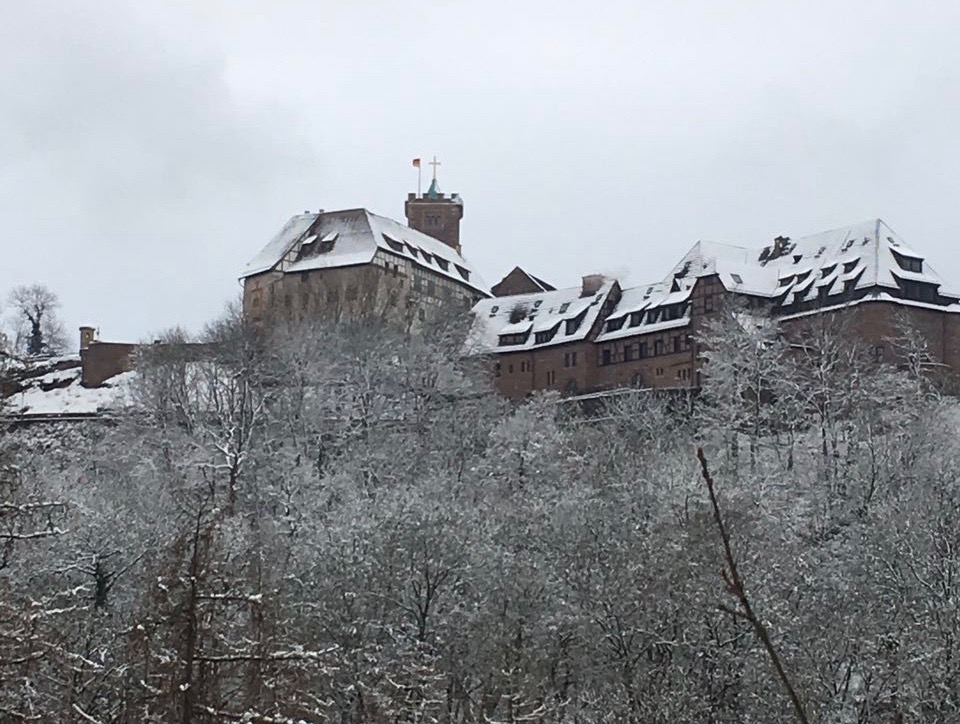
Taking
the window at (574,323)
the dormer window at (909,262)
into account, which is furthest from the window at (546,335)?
the dormer window at (909,262)

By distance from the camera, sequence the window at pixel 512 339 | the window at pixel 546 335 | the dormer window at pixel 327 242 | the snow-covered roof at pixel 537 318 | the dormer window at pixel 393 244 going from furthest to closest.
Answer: the dormer window at pixel 393 244 < the dormer window at pixel 327 242 < the window at pixel 512 339 < the window at pixel 546 335 < the snow-covered roof at pixel 537 318

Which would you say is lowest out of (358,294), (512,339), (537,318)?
(512,339)

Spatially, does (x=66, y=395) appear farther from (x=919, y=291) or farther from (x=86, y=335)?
(x=919, y=291)

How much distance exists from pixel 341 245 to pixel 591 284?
40.6 feet

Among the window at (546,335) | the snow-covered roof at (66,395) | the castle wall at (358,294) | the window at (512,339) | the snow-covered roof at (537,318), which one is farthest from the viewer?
the castle wall at (358,294)

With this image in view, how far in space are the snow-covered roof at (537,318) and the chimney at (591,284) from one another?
0.51 feet

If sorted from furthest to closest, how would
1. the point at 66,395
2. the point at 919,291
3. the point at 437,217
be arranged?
the point at 437,217
the point at 66,395
the point at 919,291

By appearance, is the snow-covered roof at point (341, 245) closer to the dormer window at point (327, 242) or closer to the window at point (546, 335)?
the dormer window at point (327, 242)

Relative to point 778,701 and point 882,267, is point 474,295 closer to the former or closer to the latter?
point 882,267

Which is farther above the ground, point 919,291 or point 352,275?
point 352,275

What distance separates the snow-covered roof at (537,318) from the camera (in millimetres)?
68062

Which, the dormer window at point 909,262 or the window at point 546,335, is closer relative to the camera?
the dormer window at point 909,262

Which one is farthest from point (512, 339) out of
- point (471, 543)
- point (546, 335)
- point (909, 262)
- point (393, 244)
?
point (471, 543)

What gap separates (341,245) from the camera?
7438cm
